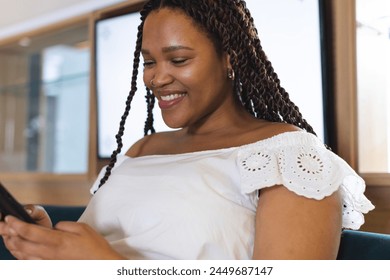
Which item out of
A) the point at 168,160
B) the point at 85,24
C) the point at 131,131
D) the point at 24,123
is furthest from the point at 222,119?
the point at 24,123

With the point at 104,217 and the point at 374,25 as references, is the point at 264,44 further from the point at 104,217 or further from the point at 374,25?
the point at 104,217

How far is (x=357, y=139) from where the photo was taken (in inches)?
39.3

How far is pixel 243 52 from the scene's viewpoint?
88cm

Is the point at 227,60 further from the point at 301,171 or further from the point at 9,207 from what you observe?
the point at 9,207

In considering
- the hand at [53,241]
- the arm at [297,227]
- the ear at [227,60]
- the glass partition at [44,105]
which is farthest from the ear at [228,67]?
the glass partition at [44,105]

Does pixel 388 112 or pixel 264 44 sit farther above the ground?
pixel 264 44

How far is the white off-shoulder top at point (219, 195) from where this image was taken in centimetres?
73

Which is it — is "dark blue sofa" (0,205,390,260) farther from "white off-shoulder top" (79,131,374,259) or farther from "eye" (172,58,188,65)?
"eye" (172,58,188,65)

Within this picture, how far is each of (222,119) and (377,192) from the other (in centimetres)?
30

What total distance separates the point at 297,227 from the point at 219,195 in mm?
129

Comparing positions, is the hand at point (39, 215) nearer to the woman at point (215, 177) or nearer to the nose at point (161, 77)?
the woman at point (215, 177)

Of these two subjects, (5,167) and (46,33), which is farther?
(5,167)

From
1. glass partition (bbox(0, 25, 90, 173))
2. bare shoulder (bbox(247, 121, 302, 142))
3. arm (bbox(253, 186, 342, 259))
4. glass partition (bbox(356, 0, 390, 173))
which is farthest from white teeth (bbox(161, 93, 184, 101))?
glass partition (bbox(0, 25, 90, 173))

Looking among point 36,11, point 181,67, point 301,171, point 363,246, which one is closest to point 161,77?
point 181,67
